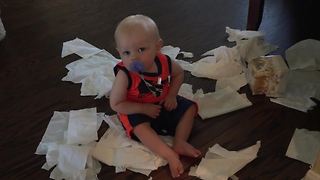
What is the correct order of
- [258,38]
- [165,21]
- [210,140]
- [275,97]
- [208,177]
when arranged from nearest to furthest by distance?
[208,177], [210,140], [275,97], [258,38], [165,21]

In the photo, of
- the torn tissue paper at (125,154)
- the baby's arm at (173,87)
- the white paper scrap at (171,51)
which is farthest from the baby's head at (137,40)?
the white paper scrap at (171,51)

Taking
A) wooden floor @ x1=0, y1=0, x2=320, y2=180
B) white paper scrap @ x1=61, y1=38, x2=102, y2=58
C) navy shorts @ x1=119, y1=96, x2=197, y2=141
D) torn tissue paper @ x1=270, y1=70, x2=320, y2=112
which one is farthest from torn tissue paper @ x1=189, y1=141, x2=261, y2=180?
white paper scrap @ x1=61, y1=38, x2=102, y2=58

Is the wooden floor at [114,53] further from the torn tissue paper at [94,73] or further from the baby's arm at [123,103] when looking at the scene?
the baby's arm at [123,103]

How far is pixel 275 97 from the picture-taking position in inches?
53.3

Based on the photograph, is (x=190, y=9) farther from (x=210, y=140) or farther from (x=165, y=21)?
(x=210, y=140)

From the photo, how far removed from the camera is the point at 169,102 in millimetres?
1176

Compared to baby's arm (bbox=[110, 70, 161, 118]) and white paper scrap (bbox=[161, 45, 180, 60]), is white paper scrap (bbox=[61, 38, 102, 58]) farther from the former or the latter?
baby's arm (bbox=[110, 70, 161, 118])

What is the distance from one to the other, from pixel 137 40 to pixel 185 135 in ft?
1.06

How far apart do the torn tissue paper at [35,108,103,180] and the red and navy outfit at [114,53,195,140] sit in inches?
5.2

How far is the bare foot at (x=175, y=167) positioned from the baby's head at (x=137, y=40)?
0.27 meters

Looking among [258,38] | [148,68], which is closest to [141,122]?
[148,68]

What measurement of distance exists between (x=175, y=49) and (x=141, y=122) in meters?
0.56

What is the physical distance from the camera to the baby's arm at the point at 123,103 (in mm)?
1119

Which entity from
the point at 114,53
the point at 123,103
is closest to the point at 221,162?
the point at 123,103
